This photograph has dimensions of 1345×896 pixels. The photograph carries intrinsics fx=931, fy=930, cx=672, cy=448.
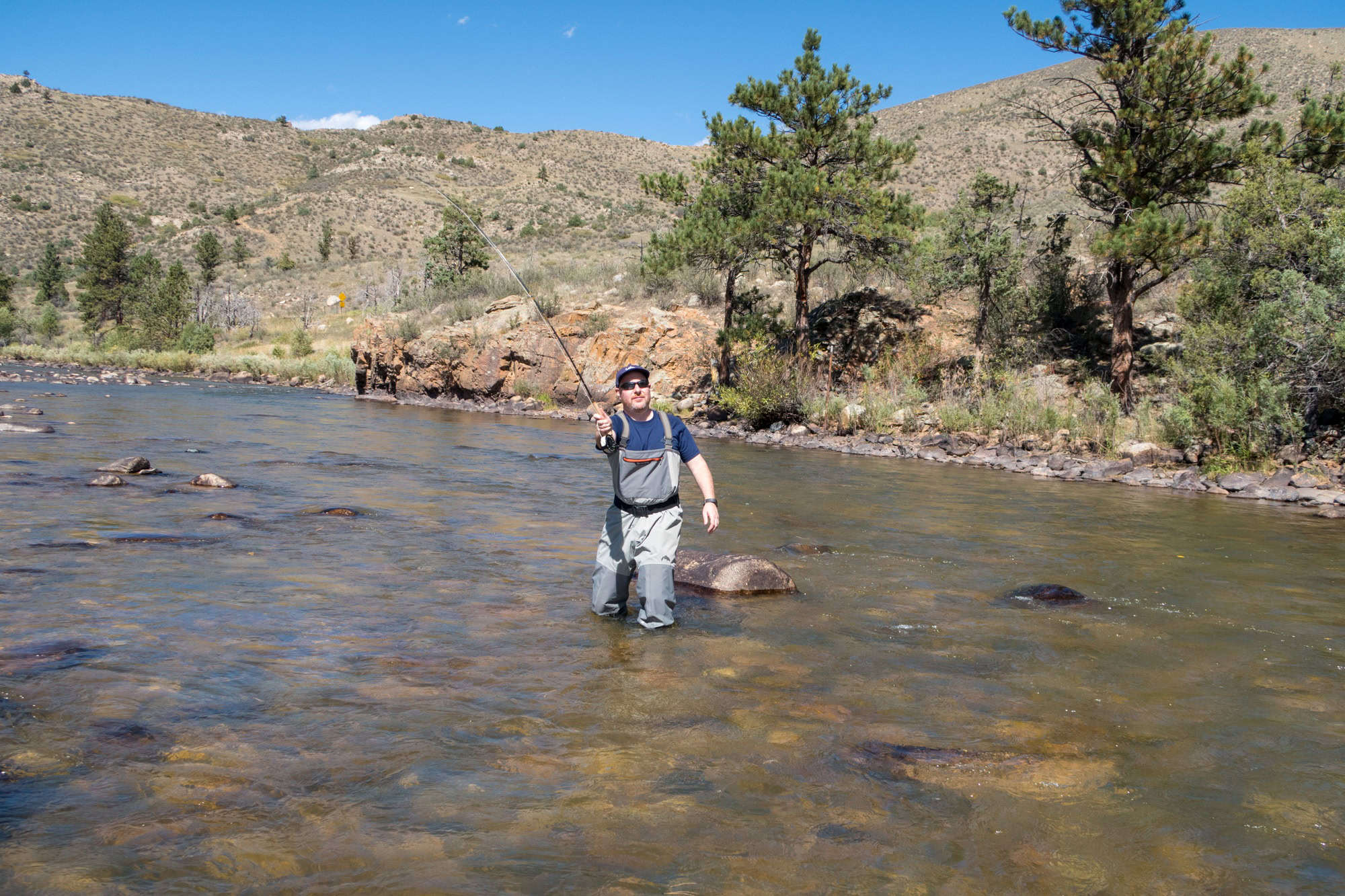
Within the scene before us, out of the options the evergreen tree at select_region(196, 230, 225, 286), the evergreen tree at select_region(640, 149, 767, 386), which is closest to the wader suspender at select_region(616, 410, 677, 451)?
the evergreen tree at select_region(640, 149, 767, 386)

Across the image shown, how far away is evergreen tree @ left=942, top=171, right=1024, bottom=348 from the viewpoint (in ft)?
70.5

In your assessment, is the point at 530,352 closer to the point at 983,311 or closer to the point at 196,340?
the point at 983,311

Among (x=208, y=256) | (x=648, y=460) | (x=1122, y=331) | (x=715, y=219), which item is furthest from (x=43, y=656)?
(x=208, y=256)

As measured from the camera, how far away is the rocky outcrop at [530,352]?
86.6ft

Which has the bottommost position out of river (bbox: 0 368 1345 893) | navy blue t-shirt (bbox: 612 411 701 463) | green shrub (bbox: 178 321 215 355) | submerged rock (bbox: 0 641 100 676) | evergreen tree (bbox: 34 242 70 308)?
river (bbox: 0 368 1345 893)

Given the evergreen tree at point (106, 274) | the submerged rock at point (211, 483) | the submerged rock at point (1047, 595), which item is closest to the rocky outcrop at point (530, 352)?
the submerged rock at point (211, 483)

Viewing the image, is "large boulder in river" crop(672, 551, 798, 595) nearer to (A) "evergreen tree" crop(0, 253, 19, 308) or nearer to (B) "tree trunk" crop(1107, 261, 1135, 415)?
(B) "tree trunk" crop(1107, 261, 1135, 415)

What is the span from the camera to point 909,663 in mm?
5594

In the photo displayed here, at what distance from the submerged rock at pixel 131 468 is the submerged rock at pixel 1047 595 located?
396 inches

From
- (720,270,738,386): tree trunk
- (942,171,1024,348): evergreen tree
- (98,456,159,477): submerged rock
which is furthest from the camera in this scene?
(720,270,738,386): tree trunk

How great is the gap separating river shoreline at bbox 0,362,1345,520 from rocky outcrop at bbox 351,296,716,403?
1445mm

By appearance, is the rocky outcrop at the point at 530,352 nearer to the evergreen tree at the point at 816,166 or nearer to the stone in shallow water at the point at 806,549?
the evergreen tree at the point at 816,166

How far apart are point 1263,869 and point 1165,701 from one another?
1.83 meters

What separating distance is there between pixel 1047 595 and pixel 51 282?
219 ft
